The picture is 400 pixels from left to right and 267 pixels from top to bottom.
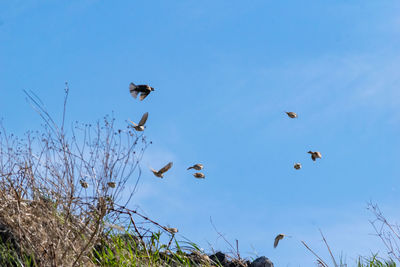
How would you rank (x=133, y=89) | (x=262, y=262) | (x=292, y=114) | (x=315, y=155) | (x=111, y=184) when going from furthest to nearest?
(x=315, y=155)
(x=292, y=114)
(x=262, y=262)
(x=133, y=89)
(x=111, y=184)

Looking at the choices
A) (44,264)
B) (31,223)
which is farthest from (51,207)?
(44,264)

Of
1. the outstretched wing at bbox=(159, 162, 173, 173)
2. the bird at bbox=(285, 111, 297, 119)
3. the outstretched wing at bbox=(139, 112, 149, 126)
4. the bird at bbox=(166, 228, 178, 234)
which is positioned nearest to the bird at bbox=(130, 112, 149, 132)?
the outstretched wing at bbox=(139, 112, 149, 126)

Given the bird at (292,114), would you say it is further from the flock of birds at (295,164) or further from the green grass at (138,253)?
the green grass at (138,253)

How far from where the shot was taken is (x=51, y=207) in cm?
651

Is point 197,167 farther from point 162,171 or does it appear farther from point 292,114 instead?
point 292,114

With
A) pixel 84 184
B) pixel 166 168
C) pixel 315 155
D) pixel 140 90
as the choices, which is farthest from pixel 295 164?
pixel 84 184

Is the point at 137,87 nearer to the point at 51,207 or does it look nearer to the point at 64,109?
the point at 64,109

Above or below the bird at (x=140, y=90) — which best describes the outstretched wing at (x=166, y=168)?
below

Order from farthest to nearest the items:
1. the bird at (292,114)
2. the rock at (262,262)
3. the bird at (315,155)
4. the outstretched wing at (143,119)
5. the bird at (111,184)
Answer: the bird at (315,155)
the bird at (292,114)
the rock at (262,262)
the outstretched wing at (143,119)
the bird at (111,184)

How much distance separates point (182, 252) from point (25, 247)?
7.15 feet

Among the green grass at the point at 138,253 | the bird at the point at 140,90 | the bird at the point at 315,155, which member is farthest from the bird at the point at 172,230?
the bird at the point at 315,155

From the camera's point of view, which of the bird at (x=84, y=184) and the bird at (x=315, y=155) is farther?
the bird at (x=315, y=155)

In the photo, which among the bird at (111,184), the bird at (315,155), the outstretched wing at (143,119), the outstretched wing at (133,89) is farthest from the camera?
the bird at (315,155)

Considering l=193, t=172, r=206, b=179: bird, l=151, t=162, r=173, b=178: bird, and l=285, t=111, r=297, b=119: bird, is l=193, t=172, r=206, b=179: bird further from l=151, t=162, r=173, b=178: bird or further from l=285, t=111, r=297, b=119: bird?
l=285, t=111, r=297, b=119: bird
